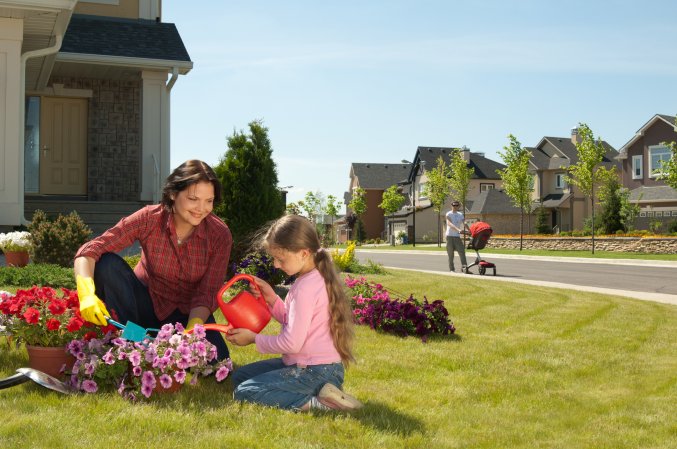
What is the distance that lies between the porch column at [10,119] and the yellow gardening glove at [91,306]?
9.90 m

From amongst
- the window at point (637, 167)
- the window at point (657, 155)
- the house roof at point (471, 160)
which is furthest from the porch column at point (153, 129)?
the house roof at point (471, 160)

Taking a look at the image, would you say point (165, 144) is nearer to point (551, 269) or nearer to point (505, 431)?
point (551, 269)

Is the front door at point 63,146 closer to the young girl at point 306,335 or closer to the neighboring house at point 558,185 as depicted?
the young girl at point 306,335

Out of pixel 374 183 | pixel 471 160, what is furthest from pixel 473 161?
pixel 374 183

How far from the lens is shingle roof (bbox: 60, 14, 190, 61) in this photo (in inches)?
688

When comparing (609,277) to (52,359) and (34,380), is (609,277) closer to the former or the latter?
(52,359)

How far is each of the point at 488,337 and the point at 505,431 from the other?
370cm

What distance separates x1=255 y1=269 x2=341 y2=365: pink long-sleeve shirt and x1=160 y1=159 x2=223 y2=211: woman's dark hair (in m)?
1.02

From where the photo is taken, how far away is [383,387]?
19.0ft

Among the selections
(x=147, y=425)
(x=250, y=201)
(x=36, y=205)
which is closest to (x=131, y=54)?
(x=36, y=205)

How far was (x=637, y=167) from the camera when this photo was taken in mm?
52406

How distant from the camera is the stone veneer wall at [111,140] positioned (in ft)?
61.0

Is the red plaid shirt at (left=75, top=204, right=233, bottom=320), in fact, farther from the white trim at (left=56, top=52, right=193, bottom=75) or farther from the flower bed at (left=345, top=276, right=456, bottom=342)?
the white trim at (left=56, top=52, right=193, bottom=75)

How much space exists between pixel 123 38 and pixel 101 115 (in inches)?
76.2
